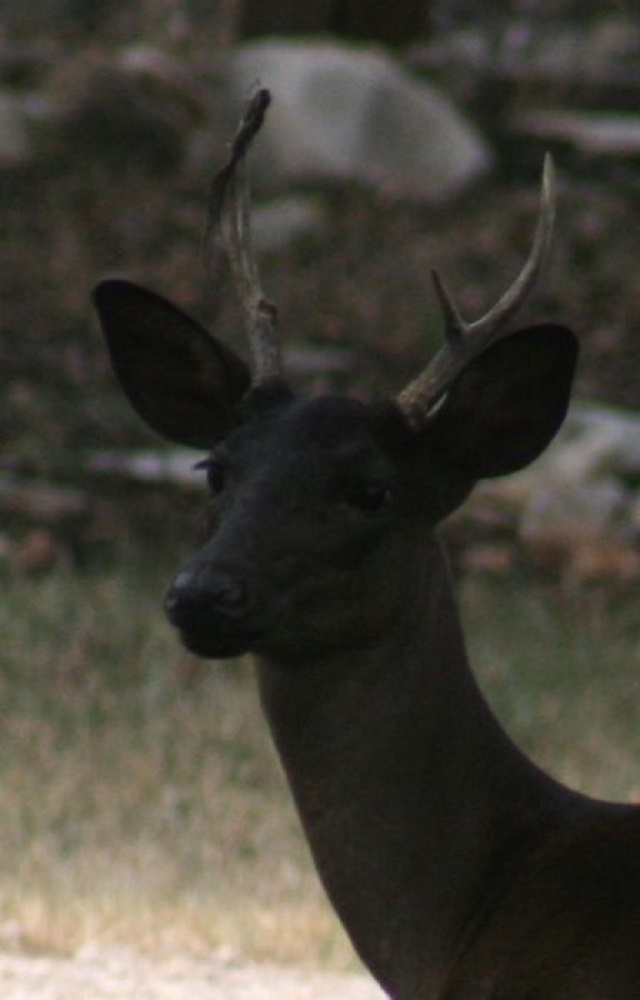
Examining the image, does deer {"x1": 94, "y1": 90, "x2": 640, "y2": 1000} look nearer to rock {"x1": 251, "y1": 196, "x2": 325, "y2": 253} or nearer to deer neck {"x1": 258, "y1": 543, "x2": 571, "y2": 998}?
deer neck {"x1": 258, "y1": 543, "x2": 571, "y2": 998}

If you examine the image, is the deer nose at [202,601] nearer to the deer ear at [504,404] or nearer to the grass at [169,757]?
the deer ear at [504,404]

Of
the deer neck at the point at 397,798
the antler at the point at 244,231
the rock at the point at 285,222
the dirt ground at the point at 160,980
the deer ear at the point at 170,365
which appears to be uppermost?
the antler at the point at 244,231

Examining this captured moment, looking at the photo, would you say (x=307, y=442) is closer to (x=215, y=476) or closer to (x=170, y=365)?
(x=215, y=476)

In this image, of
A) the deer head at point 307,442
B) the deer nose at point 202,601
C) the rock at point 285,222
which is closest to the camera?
the deer nose at point 202,601

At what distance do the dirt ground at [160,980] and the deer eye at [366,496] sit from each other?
2.09 meters

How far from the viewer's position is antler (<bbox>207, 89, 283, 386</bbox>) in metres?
4.70

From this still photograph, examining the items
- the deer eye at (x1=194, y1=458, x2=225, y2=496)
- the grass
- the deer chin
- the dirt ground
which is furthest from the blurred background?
the deer chin

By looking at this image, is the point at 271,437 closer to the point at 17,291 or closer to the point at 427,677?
the point at 427,677

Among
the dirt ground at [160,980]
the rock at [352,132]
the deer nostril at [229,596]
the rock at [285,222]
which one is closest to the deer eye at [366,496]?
the deer nostril at [229,596]

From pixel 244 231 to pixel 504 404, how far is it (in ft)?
2.04

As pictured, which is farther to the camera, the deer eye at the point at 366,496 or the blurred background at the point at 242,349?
the blurred background at the point at 242,349

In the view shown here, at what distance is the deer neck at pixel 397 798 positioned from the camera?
14.2 feet

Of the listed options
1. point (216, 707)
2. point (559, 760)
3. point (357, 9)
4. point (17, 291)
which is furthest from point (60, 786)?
point (357, 9)

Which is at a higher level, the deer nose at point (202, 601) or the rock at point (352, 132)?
the deer nose at point (202, 601)
